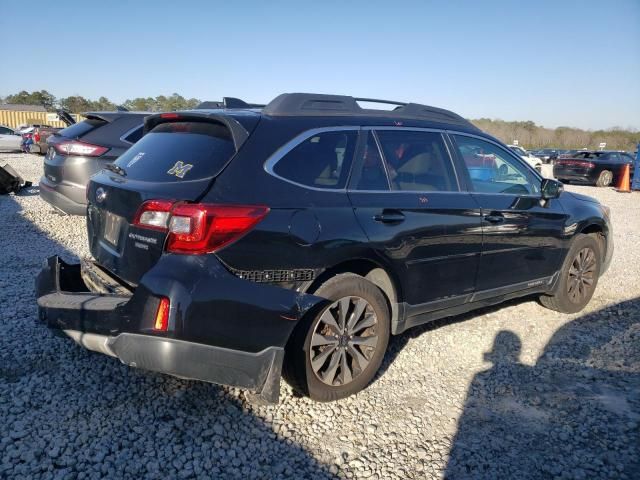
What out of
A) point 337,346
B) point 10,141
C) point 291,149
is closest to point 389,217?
point 291,149

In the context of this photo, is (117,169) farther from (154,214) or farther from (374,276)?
(374,276)

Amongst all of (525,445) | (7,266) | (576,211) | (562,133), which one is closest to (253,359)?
(525,445)

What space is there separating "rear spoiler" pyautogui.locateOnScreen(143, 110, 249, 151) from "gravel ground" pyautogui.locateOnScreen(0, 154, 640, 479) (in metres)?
1.63

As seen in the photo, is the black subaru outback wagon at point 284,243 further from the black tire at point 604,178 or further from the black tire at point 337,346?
the black tire at point 604,178

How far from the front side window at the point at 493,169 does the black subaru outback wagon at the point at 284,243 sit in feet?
0.09

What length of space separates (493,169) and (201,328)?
9.78 ft

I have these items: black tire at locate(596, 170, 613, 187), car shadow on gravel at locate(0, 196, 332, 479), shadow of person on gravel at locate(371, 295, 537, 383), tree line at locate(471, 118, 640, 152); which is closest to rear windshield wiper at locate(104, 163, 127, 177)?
car shadow on gravel at locate(0, 196, 332, 479)

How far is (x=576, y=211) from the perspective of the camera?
5.08 m

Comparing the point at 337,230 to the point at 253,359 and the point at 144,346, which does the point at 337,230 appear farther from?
the point at 144,346

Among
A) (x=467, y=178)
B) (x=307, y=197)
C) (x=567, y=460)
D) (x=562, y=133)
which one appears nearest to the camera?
(x=567, y=460)

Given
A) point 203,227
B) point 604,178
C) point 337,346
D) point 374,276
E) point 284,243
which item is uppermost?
point 203,227

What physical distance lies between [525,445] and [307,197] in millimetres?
1898

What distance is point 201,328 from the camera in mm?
2660

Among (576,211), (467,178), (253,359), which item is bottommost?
(253,359)
